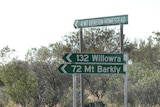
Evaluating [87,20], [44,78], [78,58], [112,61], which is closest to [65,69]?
[78,58]

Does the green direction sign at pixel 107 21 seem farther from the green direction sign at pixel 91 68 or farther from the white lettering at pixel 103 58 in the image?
the green direction sign at pixel 91 68

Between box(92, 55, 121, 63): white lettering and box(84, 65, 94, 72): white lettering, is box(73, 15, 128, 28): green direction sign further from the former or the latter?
box(84, 65, 94, 72): white lettering

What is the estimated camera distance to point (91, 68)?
7504 millimetres

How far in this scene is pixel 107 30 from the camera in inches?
1085

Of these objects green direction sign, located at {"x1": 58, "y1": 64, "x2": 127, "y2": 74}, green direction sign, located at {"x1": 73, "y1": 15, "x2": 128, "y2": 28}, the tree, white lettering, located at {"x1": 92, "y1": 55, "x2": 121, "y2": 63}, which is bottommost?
the tree

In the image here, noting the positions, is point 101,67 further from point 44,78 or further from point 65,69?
point 44,78

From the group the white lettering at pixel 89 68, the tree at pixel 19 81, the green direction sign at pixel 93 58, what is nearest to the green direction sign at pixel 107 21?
the green direction sign at pixel 93 58

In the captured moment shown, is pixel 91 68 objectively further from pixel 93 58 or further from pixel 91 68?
pixel 93 58

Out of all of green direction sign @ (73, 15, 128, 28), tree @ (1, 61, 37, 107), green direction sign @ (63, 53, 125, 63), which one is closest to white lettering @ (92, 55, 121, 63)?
green direction sign @ (63, 53, 125, 63)

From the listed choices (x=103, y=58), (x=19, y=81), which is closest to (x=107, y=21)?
(x=103, y=58)

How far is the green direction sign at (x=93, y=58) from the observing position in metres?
7.43

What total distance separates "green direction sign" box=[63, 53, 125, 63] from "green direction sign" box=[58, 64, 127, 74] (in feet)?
0.36

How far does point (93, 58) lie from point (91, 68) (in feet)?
0.72

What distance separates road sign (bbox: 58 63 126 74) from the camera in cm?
738
